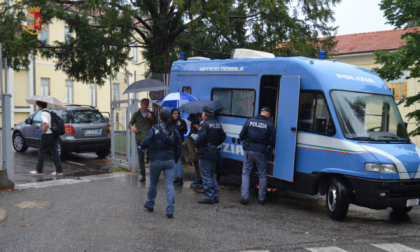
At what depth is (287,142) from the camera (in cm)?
782

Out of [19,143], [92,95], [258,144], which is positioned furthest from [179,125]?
[92,95]

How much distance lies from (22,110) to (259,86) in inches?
1063

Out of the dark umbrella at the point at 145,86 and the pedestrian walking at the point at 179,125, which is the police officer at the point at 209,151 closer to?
the pedestrian walking at the point at 179,125

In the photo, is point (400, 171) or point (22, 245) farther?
point (400, 171)

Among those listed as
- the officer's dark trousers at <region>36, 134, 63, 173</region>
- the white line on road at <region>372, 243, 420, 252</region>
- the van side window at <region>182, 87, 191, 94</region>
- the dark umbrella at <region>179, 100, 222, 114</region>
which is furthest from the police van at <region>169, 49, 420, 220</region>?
the officer's dark trousers at <region>36, 134, 63, 173</region>

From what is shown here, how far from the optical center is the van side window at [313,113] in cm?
727

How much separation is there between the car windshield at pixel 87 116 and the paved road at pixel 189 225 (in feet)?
15.0

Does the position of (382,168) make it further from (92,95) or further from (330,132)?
(92,95)

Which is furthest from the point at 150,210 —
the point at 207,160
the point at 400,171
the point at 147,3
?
the point at 147,3

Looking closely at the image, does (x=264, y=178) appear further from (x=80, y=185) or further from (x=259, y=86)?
(x=80, y=185)

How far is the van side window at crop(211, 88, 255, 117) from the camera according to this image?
350 inches

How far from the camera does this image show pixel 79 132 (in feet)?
41.9

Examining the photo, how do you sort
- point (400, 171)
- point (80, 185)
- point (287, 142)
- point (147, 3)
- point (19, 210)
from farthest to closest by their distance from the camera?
point (147, 3)
point (80, 185)
point (287, 142)
point (19, 210)
point (400, 171)

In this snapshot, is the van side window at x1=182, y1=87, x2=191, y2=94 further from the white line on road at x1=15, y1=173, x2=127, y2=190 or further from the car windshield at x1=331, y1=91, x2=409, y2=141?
the car windshield at x1=331, y1=91, x2=409, y2=141
